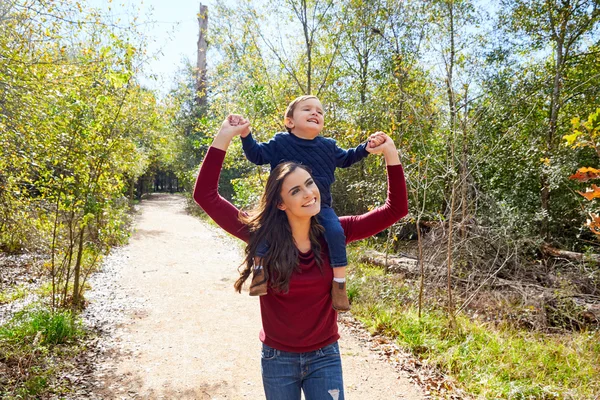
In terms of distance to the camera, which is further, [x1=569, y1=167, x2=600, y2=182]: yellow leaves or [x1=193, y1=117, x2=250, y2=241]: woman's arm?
[x1=569, y1=167, x2=600, y2=182]: yellow leaves

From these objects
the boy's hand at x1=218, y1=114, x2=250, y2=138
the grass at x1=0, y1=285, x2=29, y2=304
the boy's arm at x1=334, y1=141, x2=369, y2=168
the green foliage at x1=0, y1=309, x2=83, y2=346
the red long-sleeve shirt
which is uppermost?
the boy's hand at x1=218, y1=114, x2=250, y2=138

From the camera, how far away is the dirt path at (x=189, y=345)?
13.4 ft

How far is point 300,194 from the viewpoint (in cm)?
156

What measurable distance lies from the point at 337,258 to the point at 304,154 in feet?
1.69

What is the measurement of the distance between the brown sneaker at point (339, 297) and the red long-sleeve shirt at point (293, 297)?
31 millimetres

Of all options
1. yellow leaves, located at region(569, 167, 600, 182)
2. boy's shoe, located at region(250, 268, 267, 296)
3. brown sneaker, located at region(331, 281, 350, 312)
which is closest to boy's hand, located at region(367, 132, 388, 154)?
brown sneaker, located at region(331, 281, 350, 312)

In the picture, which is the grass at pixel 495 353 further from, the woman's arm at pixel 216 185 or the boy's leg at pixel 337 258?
the woman's arm at pixel 216 185

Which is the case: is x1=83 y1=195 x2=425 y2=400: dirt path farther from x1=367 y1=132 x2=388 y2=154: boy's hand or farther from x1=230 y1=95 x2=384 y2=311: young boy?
x1=367 y1=132 x2=388 y2=154: boy's hand

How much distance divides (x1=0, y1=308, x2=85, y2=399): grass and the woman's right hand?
3.50 metres

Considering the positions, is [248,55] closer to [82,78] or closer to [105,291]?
[82,78]

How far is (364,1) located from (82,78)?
6475 millimetres

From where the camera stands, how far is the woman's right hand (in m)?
1.55

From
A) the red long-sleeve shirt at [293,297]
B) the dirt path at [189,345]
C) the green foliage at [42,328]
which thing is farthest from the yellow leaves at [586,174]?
the green foliage at [42,328]

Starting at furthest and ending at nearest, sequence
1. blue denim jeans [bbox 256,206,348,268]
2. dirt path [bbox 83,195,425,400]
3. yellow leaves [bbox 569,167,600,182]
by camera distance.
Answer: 1. dirt path [bbox 83,195,425,400]
2. yellow leaves [bbox 569,167,600,182]
3. blue denim jeans [bbox 256,206,348,268]
